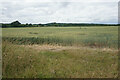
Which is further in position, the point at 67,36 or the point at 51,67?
the point at 67,36

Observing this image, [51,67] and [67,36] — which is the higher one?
[67,36]

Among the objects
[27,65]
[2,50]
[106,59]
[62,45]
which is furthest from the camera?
[62,45]

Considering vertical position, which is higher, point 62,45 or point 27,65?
point 62,45

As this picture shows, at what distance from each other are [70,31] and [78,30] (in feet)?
1.78

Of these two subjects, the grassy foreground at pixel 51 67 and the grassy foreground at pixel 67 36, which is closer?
the grassy foreground at pixel 51 67

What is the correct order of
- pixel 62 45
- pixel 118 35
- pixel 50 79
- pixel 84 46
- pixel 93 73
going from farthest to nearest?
1. pixel 62 45
2. pixel 84 46
3. pixel 118 35
4. pixel 93 73
5. pixel 50 79

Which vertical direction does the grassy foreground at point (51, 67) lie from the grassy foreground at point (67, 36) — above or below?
below

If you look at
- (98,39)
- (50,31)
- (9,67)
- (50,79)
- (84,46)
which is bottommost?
(50,79)

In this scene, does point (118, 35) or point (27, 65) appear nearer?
point (27, 65)

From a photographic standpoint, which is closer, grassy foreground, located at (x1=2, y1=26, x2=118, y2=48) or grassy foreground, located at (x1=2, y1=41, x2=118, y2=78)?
grassy foreground, located at (x1=2, y1=41, x2=118, y2=78)

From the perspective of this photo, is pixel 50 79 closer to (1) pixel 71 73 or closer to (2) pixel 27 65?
(1) pixel 71 73

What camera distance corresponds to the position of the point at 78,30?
6.91m

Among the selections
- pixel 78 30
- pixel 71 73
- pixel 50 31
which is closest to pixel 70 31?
pixel 78 30

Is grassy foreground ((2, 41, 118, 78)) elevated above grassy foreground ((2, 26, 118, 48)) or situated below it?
below
